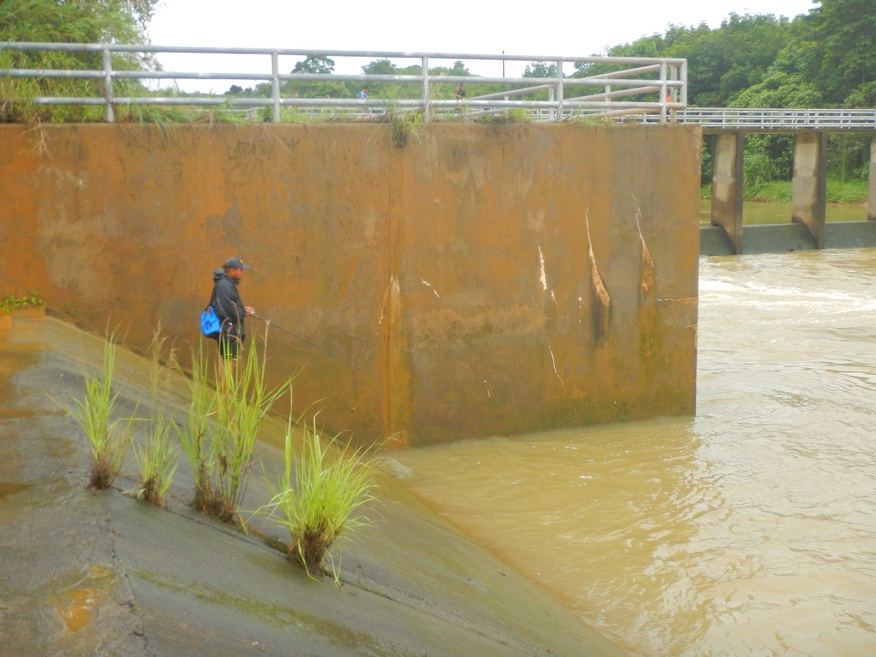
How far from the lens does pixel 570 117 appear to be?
366 inches

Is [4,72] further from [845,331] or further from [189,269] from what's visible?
[845,331]

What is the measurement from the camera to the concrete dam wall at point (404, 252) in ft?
25.5

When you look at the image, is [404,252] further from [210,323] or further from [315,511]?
[315,511]

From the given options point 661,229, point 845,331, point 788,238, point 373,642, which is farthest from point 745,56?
point 373,642

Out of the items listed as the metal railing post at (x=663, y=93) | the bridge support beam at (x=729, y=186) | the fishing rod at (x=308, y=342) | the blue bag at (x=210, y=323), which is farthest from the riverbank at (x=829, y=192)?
the blue bag at (x=210, y=323)

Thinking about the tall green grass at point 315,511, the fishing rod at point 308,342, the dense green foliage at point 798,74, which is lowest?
the fishing rod at point 308,342

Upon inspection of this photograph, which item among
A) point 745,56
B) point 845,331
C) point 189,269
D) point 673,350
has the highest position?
point 745,56

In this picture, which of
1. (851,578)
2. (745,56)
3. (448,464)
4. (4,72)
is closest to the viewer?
(851,578)

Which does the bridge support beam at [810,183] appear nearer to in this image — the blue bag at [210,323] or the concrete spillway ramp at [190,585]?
the blue bag at [210,323]

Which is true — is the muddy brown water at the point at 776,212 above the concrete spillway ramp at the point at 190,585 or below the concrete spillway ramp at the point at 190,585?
below

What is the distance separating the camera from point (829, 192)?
2016 inches

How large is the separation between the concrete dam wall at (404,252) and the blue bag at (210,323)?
911mm

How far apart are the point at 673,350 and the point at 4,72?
21.0 ft

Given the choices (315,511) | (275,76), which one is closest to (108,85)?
(275,76)
